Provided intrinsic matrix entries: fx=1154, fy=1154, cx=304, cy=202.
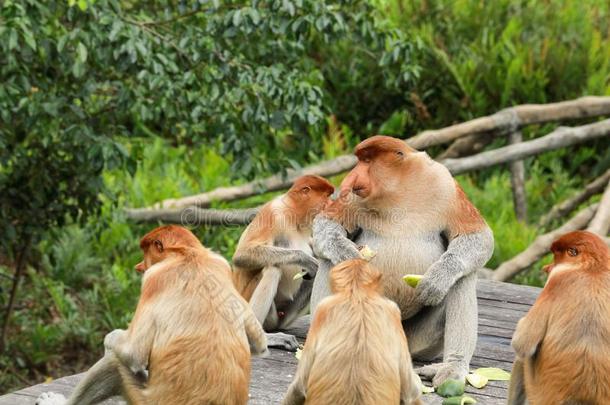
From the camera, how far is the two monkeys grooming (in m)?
3.44

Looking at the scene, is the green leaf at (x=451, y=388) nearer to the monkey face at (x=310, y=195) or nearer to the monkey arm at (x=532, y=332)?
the monkey arm at (x=532, y=332)

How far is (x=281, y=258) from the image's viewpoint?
16.4 ft

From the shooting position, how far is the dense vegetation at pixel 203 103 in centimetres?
539

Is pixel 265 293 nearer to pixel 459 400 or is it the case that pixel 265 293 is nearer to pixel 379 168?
pixel 379 168

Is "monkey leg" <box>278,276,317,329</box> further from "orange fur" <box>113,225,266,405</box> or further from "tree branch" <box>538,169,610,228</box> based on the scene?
"tree branch" <box>538,169,610,228</box>

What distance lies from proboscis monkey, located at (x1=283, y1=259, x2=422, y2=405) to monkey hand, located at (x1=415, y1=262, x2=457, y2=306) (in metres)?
0.83

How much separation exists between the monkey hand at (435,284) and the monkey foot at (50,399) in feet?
4.55

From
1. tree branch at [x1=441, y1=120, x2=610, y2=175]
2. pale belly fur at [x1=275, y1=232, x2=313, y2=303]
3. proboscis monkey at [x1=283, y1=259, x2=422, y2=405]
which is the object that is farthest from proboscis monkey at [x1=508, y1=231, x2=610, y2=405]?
tree branch at [x1=441, y1=120, x2=610, y2=175]

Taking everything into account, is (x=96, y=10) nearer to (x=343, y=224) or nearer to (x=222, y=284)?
(x=343, y=224)

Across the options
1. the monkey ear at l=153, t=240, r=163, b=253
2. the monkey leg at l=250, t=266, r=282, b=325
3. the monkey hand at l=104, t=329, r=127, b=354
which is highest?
the monkey ear at l=153, t=240, r=163, b=253

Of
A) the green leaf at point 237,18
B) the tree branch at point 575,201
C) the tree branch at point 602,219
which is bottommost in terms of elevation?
the tree branch at point 575,201

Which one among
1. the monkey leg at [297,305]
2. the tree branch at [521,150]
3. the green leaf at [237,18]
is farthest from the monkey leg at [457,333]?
the tree branch at [521,150]

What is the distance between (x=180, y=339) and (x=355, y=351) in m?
0.56

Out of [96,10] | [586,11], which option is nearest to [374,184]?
[96,10]
